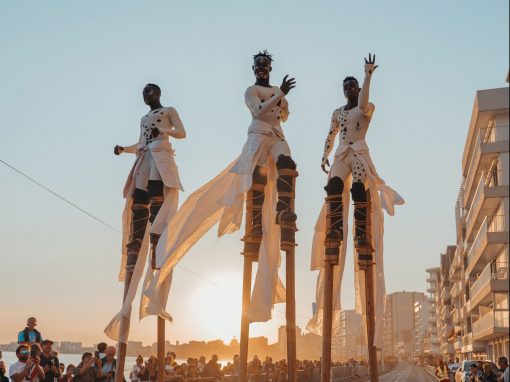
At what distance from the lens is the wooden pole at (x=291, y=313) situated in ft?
36.1

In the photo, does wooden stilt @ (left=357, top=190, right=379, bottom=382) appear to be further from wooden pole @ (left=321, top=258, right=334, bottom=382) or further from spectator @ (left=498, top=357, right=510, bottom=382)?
spectator @ (left=498, top=357, right=510, bottom=382)

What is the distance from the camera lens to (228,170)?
1254cm

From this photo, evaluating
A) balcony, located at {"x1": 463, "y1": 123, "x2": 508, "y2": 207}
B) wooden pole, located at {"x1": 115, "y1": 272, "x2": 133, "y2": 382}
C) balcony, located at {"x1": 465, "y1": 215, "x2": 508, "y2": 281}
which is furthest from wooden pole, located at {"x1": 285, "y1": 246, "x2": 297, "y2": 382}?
balcony, located at {"x1": 465, "y1": 215, "x2": 508, "y2": 281}

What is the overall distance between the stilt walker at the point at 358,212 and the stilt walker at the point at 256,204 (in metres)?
0.75

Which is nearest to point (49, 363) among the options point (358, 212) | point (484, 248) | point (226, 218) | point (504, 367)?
point (226, 218)

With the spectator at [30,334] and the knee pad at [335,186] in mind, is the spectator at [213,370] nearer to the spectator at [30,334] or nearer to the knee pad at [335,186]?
the spectator at [30,334]

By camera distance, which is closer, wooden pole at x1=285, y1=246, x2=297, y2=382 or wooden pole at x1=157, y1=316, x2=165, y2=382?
wooden pole at x1=285, y1=246, x2=297, y2=382

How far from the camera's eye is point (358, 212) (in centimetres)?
1209

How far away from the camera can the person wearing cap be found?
1279 cm

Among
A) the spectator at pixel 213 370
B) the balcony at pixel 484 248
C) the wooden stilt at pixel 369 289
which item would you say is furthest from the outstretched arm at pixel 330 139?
the balcony at pixel 484 248

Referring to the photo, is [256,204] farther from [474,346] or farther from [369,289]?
[474,346]

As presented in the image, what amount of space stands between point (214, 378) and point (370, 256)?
8079 millimetres

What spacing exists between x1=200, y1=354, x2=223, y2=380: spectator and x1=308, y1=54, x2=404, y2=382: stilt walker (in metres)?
7.30

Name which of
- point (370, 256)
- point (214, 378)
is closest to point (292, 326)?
point (370, 256)
